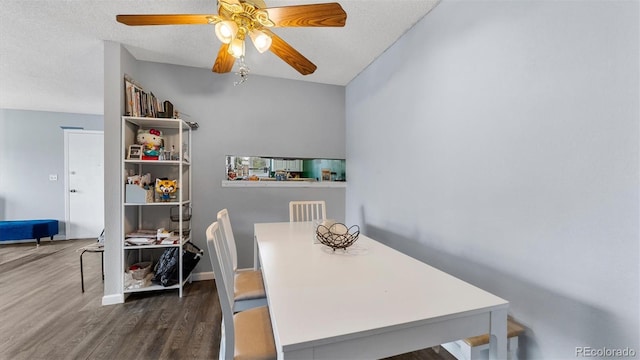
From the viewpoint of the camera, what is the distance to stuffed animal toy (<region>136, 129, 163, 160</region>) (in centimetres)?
235

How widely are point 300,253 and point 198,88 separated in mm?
2424

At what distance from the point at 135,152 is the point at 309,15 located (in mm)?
2076

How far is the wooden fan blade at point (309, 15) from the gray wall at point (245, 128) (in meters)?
1.67

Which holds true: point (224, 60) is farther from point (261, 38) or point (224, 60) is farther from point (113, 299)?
point (113, 299)

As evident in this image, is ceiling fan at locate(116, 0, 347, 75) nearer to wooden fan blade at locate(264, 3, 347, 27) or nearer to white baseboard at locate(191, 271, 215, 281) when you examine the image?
wooden fan blade at locate(264, 3, 347, 27)

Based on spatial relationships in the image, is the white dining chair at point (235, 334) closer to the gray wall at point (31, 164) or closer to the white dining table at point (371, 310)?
the white dining table at point (371, 310)

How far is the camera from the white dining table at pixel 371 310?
2.29 ft

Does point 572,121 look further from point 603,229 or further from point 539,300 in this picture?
A: point 539,300

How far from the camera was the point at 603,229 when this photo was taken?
0.96m

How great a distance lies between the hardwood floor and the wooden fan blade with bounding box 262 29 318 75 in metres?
2.10

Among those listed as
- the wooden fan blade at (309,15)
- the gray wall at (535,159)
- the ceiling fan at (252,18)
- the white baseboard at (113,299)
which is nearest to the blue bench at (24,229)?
the white baseboard at (113,299)

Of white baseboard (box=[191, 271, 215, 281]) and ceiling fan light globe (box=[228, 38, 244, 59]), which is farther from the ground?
ceiling fan light globe (box=[228, 38, 244, 59])

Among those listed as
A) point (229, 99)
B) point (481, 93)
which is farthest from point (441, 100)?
point (229, 99)

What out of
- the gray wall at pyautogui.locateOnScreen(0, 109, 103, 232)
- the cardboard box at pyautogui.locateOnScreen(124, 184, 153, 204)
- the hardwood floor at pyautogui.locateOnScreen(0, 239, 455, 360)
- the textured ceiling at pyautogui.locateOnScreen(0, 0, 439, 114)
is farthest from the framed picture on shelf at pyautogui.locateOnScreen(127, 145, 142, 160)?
the gray wall at pyautogui.locateOnScreen(0, 109, 103, 232)
